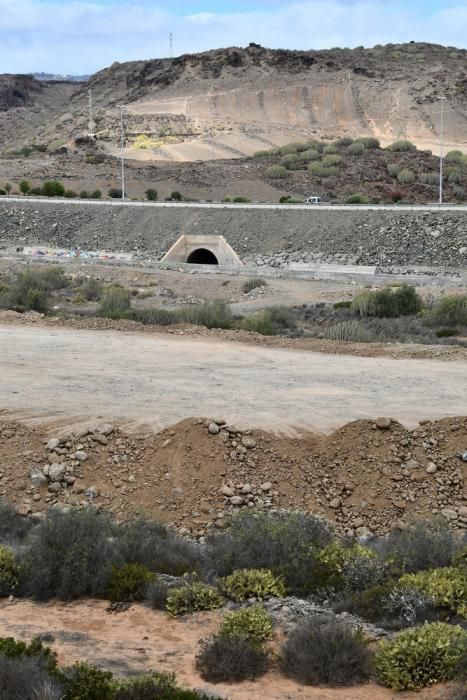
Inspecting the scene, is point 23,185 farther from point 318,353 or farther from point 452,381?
point 452,381

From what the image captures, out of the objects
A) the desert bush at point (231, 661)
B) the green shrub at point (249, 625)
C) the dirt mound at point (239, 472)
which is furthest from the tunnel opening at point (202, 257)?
the desert bush at point (231, 661)

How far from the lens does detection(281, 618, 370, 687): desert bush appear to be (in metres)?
8.39

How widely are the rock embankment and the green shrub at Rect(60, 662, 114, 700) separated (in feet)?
124

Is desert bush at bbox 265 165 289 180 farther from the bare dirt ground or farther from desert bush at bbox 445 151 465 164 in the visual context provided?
the bare dirt ground

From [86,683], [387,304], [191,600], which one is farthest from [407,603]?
[387,304]

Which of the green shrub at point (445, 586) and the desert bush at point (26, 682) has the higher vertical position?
the desert bush at point (26, 682)

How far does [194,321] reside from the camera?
30.0 metres

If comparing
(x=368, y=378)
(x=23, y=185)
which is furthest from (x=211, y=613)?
(x=23, y=185)

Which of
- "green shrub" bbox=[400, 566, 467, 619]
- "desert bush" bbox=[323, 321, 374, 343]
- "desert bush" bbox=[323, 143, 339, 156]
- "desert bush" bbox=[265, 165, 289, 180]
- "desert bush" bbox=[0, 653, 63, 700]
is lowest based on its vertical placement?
"green shrub" bbox=[400, 566, 467, 619]

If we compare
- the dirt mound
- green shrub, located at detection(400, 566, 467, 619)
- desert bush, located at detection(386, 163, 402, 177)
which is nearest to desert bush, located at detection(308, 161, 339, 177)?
desert bush, located at detection(386, 163, 402, 177)

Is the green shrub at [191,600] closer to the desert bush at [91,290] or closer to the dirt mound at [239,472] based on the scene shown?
the dirt mound at [239,472]

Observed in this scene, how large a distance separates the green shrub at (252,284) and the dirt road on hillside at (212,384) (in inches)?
596

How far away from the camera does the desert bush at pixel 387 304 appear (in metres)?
33.3

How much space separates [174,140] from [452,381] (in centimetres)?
8190
